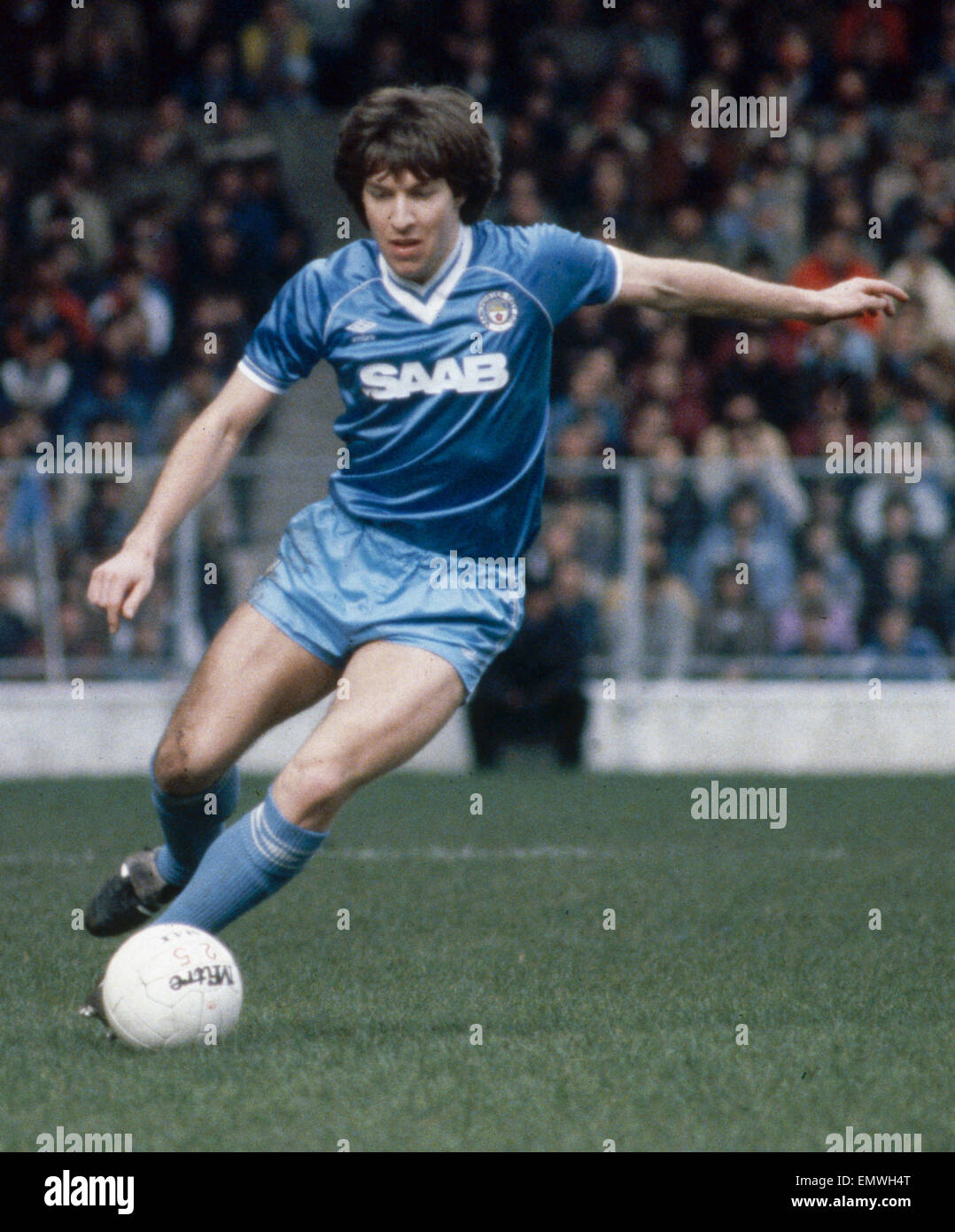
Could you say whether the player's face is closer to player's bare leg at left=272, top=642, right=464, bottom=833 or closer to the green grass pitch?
player's bare leg at left=272, top=642, right=464, bottom=833

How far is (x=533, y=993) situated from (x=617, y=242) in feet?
30.6

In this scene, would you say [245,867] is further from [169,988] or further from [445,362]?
[445,362]

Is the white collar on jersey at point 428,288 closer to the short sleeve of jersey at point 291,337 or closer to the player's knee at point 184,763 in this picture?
the short sleeve of jersey at point 291,337

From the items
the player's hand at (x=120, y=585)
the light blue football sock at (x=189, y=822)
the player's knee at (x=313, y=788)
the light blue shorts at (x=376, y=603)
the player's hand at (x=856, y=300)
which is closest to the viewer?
the player's hand at (x=120, y=585)

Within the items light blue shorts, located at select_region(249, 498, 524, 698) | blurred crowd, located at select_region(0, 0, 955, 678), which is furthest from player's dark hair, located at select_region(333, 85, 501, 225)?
blurred crowd, located at select_region(0, 0, 955, 678)

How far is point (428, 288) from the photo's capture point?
4922mm

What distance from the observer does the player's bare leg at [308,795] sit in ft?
15.1

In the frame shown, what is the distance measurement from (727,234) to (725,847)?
6.34 meters

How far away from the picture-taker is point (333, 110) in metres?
16.1

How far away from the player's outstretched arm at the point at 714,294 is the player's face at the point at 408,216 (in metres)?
0.46

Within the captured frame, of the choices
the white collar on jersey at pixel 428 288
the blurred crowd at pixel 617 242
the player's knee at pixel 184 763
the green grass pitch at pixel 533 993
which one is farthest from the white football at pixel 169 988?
the blurred crowd at pixel 617 242

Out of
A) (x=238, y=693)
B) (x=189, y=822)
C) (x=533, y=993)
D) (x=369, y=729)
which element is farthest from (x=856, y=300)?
(x=189, y=822)

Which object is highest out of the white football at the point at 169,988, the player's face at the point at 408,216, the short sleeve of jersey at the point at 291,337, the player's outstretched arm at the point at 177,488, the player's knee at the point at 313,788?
the player's face at the point at 408,216

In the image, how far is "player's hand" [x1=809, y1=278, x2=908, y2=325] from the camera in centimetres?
503
